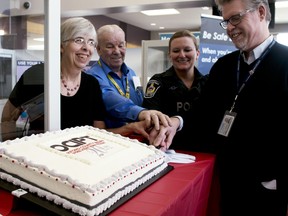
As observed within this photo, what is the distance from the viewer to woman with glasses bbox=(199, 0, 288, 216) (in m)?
1.23

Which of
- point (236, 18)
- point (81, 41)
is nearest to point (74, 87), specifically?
point (81, 41)

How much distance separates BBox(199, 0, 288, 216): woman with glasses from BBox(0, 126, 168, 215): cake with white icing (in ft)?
1.88

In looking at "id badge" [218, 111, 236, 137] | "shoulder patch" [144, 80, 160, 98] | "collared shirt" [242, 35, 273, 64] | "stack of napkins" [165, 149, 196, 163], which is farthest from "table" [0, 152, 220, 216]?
"shoulder patch" [144, 80, 160, 98]

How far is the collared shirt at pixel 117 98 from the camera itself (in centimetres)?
132

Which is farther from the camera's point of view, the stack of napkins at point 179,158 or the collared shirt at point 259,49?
the collared shirt at point 259,49

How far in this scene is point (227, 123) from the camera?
1.30 m

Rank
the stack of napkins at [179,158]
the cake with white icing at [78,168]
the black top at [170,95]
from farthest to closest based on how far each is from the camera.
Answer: the black top at [170,95]
the stack of napkins at [179,158]
the cake with white icing at [78,168]

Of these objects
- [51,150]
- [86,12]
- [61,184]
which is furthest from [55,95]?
[86,12]

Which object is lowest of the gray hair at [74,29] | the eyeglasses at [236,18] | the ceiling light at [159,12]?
the gray hair at [74,29]

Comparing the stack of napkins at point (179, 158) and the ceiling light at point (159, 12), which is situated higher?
→ the ceiling light at point (159, 12)

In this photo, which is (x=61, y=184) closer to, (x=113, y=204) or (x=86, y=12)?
(x=113, y=204)

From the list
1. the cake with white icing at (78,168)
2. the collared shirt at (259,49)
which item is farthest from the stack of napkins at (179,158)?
the collared shirt at (259,49)

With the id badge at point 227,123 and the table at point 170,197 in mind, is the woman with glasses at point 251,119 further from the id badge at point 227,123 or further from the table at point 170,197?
the table at point 170,197

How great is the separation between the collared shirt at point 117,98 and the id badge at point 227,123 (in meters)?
0.35
